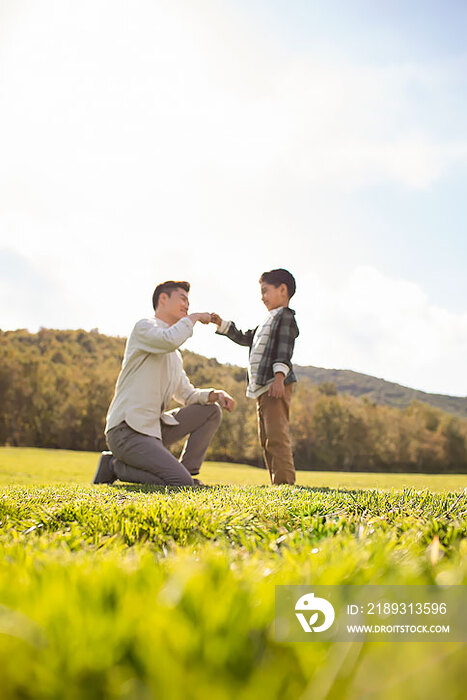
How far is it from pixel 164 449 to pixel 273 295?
106 inches

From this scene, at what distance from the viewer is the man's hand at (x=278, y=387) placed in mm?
5734

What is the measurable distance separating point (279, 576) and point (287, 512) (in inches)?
62.6

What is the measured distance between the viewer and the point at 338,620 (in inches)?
33.4

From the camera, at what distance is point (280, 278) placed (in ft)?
22.6

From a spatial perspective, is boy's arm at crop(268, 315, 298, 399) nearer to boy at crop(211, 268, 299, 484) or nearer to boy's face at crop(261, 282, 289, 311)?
boy at crop(211, 268, 299, 484)

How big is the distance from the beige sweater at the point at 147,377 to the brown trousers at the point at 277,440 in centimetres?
112

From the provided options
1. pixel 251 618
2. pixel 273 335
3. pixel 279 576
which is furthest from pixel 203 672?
pixel 273 335

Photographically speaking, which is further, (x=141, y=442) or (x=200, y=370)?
(x=200, y=370)

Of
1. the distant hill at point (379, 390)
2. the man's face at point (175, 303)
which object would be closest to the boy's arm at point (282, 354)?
the man's face at point (175, 303)

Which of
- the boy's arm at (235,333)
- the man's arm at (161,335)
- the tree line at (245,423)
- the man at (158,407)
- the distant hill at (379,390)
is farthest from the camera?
the distant hill at (379,390)

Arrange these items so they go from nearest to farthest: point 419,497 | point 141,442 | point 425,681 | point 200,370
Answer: point 425,681, point 419,497, point 141,442, point 200,370

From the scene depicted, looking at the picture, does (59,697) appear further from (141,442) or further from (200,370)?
(200,370)

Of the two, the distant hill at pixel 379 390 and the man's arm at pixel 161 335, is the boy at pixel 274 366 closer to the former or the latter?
the man's arm at pixel 161 335

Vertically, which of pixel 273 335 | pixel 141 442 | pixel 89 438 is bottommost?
pixel 89 438
